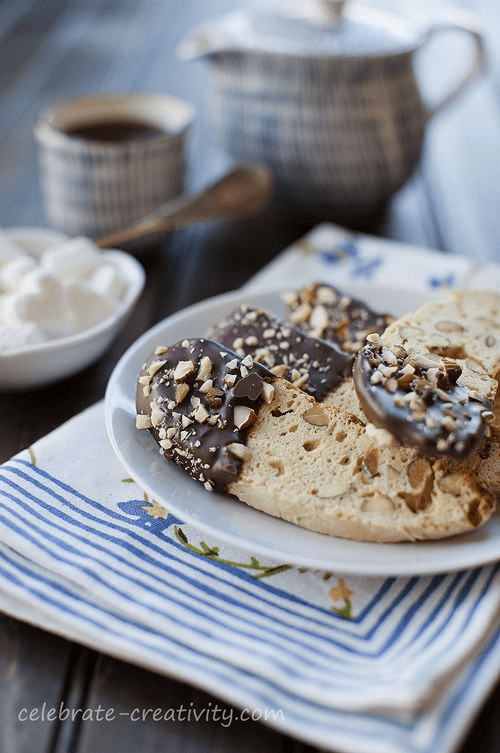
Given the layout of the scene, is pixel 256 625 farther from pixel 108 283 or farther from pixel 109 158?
pixel 109 158

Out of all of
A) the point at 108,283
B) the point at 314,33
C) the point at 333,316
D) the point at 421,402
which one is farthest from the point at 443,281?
the point at 421,402

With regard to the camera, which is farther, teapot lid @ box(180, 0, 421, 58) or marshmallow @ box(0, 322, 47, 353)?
teapot lid @ box(180, 0, 421, 58)

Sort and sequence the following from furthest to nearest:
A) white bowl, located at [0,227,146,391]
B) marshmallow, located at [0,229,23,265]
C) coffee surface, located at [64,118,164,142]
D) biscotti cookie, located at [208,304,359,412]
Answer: coffee surface, located at [64,118,164,142] < marshmallow, located at [0,229,23,265] < white bowl, located at [0,227,146,391] < biscotti cookie, located at [208,304,359,412]

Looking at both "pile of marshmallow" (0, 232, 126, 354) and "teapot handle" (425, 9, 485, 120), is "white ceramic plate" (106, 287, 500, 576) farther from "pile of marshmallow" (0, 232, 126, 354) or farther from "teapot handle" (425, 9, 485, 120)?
"teapot handle" (425, 9, 485, 120)

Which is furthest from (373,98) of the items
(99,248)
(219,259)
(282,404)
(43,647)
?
(43,647)

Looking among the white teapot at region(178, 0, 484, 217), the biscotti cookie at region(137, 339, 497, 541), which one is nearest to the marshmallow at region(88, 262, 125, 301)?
the biscotti cookie at region(137, 339, 497, 541)

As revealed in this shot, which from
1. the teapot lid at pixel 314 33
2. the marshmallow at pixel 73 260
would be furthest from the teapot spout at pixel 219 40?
the marshmallow at pixel 73 260

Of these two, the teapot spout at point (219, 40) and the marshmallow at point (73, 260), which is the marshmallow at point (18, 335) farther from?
the teapot spout at point (219, 40)
